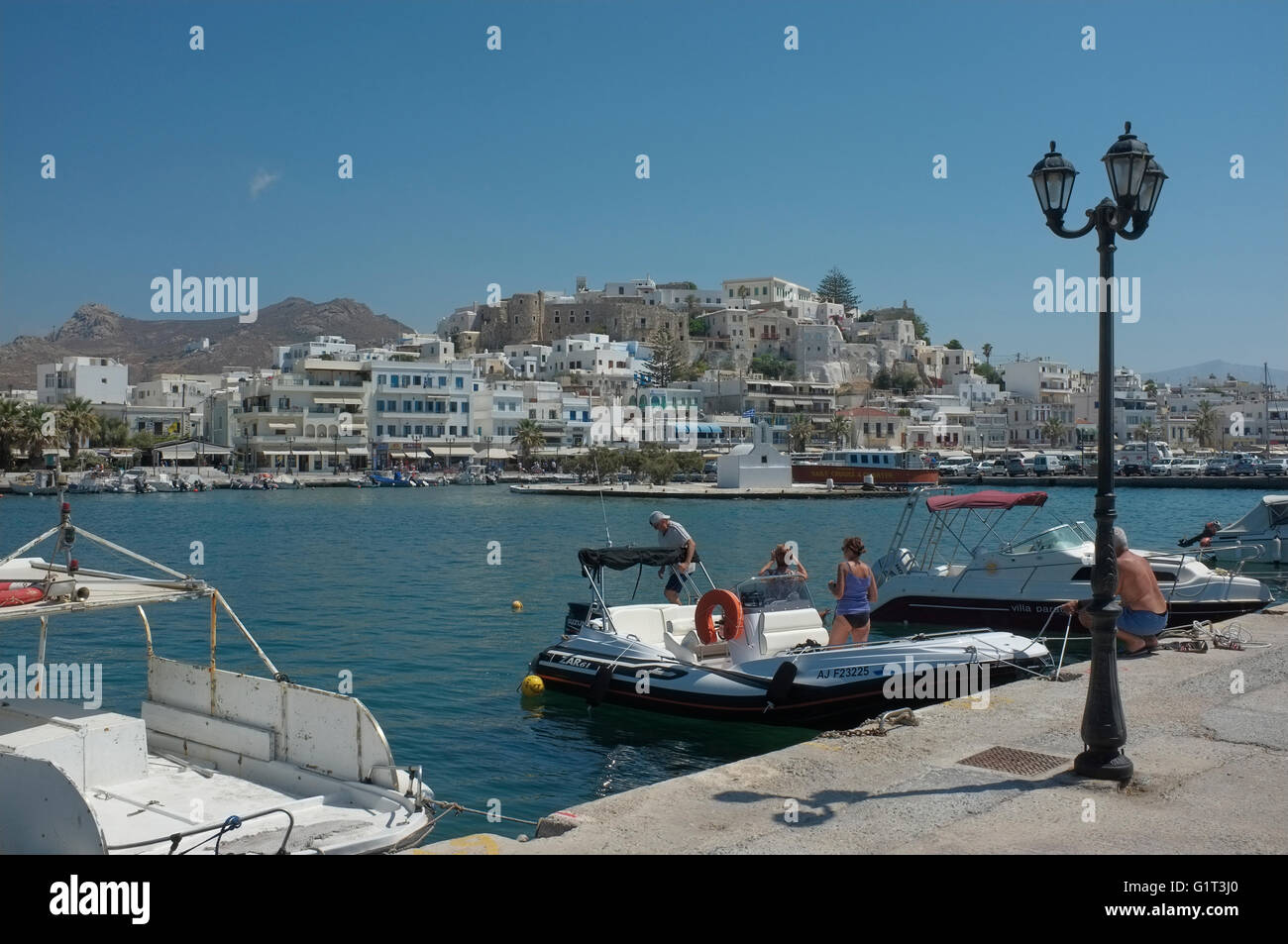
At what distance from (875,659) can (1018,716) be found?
2.84 m

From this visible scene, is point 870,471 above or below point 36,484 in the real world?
above

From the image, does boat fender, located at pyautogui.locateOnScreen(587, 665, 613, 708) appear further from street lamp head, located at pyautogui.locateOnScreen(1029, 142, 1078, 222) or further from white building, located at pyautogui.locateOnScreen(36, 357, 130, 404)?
white building, located at pyautogui.locateOnScreen(36, 357, 130, 404)

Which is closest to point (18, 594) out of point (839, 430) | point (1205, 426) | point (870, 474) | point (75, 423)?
point (870, 474)

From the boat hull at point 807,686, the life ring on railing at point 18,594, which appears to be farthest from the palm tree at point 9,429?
the life ring on railing at point 18,594

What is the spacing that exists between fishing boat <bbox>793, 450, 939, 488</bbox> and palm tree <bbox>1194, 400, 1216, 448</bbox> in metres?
55.6

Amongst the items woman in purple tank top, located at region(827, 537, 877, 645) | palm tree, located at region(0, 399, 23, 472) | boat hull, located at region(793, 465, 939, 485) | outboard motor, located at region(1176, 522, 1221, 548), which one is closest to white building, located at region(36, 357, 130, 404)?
palm tree, located at region(0, 399, 23, 472)

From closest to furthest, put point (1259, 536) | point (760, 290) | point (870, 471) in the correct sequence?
point (1259, 536) < point (870, 471) < point (760, 290)

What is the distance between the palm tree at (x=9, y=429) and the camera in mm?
86625

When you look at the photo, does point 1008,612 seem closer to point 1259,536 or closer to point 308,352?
point 1259,536

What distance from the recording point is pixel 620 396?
134250 mm

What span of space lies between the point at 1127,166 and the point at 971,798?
4.93m
